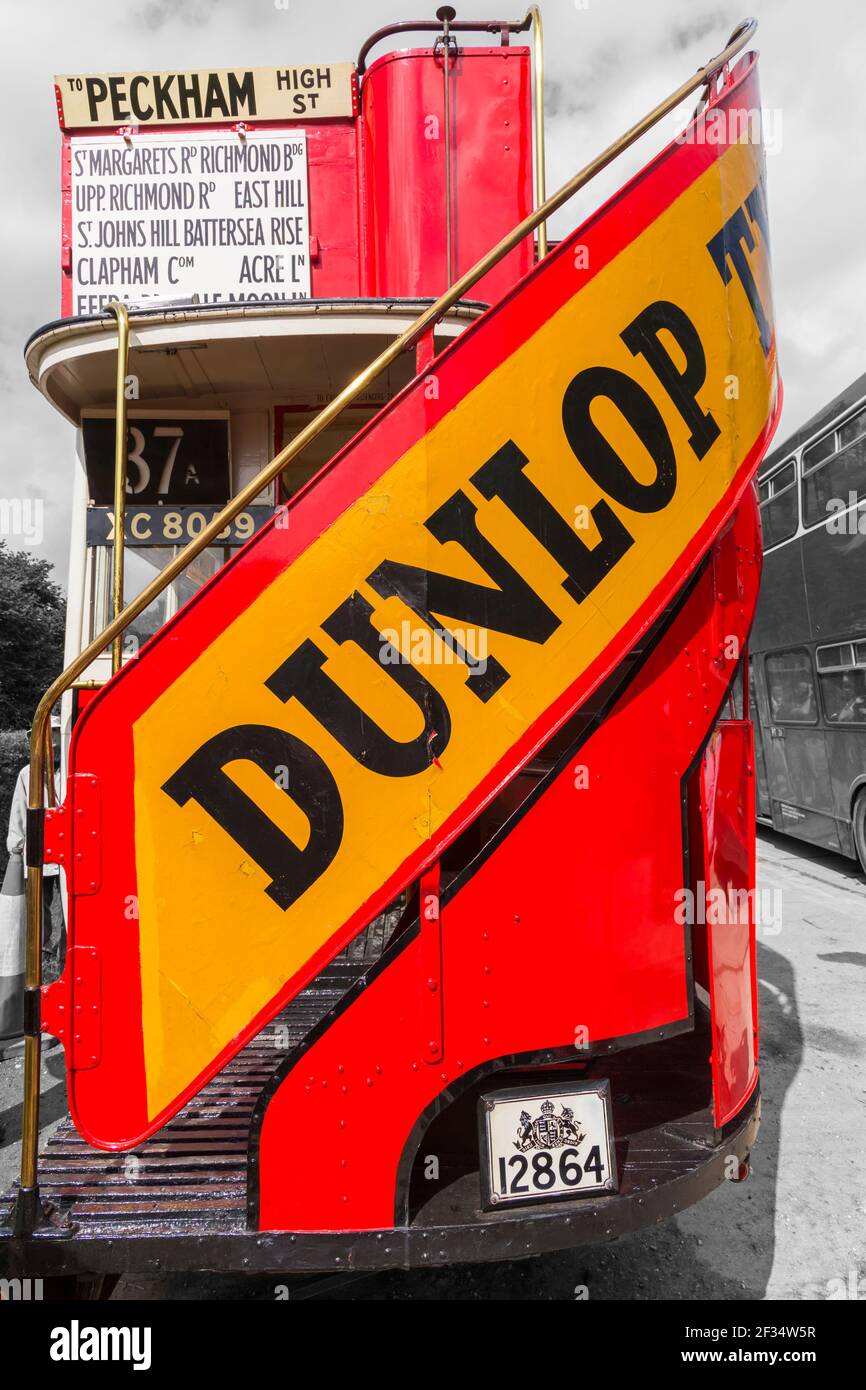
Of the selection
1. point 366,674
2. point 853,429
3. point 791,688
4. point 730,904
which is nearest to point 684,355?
point 366,674

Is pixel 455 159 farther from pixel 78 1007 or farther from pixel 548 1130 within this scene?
pixel 548 1130

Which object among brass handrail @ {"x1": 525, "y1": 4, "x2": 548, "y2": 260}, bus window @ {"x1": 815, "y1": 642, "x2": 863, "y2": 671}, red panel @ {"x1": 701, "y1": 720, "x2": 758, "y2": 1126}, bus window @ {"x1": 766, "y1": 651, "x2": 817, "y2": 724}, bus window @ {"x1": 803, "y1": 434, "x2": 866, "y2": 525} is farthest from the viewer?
bus window @ {"x1": 766, "y1": 651, "x2": 817, "y2": 724}

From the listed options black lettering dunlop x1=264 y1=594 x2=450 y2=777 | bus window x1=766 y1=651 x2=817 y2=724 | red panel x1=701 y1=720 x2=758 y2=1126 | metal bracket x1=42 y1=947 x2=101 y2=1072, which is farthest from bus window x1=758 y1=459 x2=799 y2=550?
metal bracket x1=42 y1=947 x2=101 y2=1072

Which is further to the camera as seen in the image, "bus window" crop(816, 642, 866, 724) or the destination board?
"bus window" crop(816, 642, 866, 724)

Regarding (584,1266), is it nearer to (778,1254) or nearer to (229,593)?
(778,1254)

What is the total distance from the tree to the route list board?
94.0ft

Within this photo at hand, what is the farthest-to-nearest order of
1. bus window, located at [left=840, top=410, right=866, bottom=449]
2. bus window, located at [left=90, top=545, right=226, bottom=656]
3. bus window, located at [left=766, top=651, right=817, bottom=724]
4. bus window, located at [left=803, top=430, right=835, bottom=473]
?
1. bus window, located at [left=766, top=651, right=817, bottom=724]
2. bus window, located at [left=803, top=430, right=835, bottom=473]
3. bus window, located at [left=840, top=410, right=866, bottom=449]
4. bus window, located at [left=90, top=545, right=226, bottom=656]

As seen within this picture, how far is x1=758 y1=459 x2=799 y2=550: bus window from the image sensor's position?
9.81 meters

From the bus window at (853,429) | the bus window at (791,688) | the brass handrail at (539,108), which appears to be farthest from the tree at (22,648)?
the brass handrail at (539,108)

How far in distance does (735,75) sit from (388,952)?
2526 mm

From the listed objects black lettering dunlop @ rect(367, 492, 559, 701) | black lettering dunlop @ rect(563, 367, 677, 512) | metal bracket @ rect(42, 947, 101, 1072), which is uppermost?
black lettering dunlop @ rect(563, 367, 677, 512)

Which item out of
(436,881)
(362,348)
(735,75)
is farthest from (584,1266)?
(735,75)

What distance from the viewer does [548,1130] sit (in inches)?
79.2

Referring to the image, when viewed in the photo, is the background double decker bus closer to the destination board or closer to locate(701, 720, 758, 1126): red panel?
the destination board
